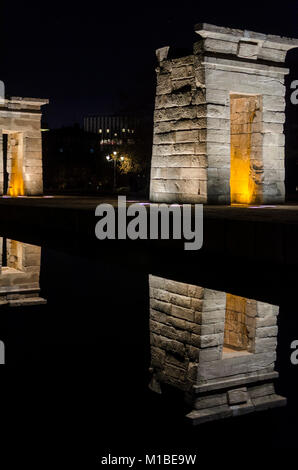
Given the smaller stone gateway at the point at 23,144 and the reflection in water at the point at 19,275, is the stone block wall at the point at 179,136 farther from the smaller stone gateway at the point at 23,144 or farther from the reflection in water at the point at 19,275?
the smaller stone gateway at the point at 23,144

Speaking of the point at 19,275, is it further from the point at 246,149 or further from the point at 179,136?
the point at 246,149

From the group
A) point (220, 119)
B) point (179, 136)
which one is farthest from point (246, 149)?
point (179, 136)

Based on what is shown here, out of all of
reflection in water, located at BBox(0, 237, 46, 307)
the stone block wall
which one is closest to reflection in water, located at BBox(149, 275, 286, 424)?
reflection in water, located at BBox(0, 237, 46, 307)

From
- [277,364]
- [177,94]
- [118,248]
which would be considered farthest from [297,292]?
[177,94]

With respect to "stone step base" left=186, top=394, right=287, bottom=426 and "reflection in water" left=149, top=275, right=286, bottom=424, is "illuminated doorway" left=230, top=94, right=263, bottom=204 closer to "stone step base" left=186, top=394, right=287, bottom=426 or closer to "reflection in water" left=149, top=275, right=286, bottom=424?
"reflection in water" left=149, top=275, right=286, bottom=424

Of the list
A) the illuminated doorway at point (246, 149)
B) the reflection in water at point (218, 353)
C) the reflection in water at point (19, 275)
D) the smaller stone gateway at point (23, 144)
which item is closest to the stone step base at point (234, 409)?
the reflection in water at point (218, 353)

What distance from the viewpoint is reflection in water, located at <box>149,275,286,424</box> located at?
702cm

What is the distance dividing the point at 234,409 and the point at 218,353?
Answer: 0.71 meters

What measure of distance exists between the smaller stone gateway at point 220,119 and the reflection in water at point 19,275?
3566 millimetres

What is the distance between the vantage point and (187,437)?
6.05 meters

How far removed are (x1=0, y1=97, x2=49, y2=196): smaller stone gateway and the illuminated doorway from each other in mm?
11598

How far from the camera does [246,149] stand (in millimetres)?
16344

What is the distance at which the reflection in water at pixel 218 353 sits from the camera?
23.0 feet

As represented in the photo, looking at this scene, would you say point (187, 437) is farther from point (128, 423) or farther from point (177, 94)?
point (177, 94)
